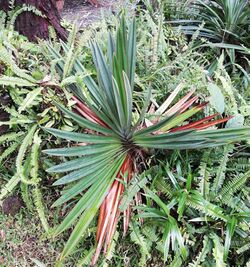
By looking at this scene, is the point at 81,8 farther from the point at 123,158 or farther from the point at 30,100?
the point at 123,158

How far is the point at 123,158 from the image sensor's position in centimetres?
246

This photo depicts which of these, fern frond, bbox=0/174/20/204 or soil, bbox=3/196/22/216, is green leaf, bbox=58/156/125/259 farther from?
soil, bbox=3/196/22/216

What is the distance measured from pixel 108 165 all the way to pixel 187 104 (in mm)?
730

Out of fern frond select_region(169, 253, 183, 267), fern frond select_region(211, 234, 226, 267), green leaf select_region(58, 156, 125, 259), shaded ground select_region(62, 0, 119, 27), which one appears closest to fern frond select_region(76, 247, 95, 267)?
green leaf select_region(58, 156, 125, 259)

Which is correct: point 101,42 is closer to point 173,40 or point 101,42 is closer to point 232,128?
point 173,40

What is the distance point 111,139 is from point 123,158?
0.15 m

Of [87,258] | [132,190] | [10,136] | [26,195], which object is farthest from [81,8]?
[87,258]

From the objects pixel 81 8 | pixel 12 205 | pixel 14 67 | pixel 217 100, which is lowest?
pixel 12 205

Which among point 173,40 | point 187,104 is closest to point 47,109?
point 187,104

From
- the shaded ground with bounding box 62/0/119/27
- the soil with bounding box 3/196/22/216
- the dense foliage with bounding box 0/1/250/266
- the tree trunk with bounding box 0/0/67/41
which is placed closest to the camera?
the dense foliage with bounding box 0/1/250/266

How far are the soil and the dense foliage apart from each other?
0.08 m

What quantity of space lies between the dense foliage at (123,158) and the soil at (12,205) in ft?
0.27

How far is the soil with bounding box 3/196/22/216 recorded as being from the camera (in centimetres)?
279

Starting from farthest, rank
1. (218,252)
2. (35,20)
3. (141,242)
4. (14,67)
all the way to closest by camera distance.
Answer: (35,20) < (14,67) < (141,242) < (218,252)
